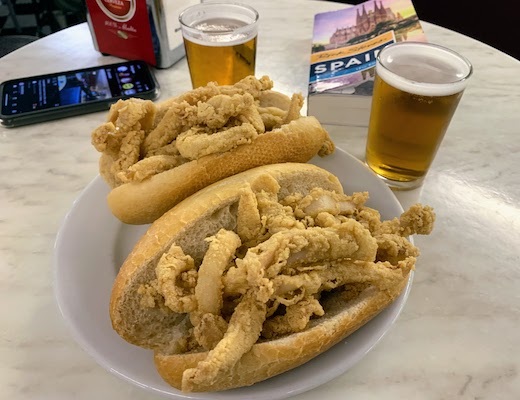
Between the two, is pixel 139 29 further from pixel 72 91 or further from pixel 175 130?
pixel 175 130

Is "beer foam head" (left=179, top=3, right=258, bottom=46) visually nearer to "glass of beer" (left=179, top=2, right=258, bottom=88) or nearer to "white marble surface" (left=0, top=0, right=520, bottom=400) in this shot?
"glass of beer" (left=179, top=2, right=258, bottom=88)

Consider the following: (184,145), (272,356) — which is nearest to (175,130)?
(184,145)

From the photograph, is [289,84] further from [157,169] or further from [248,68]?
[157,169]

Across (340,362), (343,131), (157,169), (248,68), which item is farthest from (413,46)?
(340,362)

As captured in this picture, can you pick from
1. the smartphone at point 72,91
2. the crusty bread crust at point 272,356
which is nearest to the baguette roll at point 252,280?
the crusty bread crust at point 272,356

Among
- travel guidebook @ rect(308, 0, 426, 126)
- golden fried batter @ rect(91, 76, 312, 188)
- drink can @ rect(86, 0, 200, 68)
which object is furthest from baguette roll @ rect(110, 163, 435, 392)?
drink can @ rect(86, 0, 200, 68)
